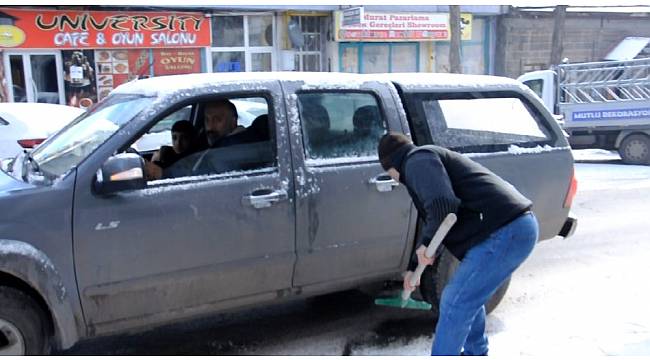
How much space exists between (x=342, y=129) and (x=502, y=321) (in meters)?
1.78

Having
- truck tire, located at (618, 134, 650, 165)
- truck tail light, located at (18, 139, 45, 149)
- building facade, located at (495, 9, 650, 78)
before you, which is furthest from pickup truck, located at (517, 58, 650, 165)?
truck tail light, located at (18, 139, 45, 149)

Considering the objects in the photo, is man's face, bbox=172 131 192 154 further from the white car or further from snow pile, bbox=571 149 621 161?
snow pile, bbox=571 149 621 161

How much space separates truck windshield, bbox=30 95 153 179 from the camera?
3.24 meters

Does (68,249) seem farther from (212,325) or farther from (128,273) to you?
(212,325)

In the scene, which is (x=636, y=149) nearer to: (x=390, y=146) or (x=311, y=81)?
(x=311, y=81)

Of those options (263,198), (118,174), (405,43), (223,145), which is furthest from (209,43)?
(118,174)

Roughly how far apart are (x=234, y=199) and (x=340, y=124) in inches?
35.6

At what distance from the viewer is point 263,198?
135 inches

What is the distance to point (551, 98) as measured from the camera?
13086 mm

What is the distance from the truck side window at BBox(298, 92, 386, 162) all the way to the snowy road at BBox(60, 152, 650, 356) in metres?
1.24

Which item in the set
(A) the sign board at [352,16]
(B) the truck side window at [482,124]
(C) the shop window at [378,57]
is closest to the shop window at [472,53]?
(C) the shop window at [378,57]

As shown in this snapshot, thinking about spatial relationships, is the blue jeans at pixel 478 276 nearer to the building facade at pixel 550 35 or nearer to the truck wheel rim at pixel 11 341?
the truck wheel rim at pixel 11 341

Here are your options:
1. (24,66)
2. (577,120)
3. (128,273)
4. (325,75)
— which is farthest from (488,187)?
(24,66)

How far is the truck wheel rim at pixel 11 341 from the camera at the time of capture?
295 cm
